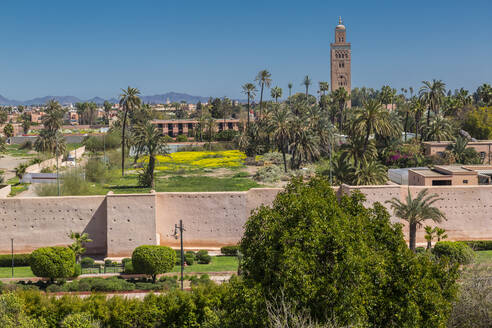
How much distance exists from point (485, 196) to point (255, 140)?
48.2m

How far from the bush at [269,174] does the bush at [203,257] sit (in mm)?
26883

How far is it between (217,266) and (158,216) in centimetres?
514

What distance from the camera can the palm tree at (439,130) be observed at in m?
63.2

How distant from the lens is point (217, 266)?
28297 millimetres

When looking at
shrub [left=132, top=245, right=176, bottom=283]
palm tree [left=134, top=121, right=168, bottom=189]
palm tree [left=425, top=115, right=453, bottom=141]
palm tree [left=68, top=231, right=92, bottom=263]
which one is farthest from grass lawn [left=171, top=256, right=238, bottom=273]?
palm tree [left=425, top=115, right=453, bottom=141]

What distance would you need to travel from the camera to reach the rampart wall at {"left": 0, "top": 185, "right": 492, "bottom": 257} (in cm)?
3020

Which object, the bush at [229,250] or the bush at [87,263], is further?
the bush at [229,250]

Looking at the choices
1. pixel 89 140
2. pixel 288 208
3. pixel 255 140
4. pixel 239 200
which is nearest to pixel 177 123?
pixel 89 140

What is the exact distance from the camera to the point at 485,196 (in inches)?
1252

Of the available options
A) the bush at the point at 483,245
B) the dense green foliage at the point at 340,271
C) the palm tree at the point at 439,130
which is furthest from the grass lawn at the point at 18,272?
the palm tree at the point at 439,130

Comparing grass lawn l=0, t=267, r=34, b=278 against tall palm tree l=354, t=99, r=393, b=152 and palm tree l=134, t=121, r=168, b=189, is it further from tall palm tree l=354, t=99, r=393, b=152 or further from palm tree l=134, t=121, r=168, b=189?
tall palm tree l=354, t=99, r=393, b=152

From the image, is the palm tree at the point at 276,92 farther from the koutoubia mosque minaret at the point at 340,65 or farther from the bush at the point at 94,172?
the bush at the point at 94,172

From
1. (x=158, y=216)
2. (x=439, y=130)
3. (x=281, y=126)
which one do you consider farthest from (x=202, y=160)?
(x=158, y=216)

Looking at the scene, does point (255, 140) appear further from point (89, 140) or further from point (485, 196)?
point (485, 196)
